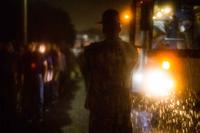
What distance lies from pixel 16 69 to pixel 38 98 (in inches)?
32.4

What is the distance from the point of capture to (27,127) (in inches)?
372

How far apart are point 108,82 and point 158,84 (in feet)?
24.5

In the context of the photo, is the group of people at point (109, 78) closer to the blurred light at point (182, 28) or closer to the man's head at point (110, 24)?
the man's head at point (110, 24)

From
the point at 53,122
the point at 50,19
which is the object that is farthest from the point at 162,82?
the point at 50,19

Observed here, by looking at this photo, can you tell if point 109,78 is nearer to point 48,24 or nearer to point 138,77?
point 138,77

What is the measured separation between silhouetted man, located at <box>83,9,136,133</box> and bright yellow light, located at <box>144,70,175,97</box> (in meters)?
6.91

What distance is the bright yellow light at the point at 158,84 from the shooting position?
449 inches

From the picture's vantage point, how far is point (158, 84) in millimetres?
11727

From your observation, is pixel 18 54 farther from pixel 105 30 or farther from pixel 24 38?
pixel 105 30

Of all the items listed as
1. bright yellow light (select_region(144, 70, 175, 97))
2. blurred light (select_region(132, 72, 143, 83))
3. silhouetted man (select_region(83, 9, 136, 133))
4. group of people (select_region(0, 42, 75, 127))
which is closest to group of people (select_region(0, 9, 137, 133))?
silhouetted man (select_region(83, 9, 136, 133))

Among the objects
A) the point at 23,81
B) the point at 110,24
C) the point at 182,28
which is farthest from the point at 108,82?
the point at 182,28

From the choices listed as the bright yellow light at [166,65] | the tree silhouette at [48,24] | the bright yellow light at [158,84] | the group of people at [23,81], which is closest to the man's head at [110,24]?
the group of people at [23,81]

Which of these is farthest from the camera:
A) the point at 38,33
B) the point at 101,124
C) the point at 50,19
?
the point at 50,19

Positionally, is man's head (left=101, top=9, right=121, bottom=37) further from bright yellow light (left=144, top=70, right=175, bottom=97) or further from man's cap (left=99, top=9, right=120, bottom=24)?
bright yellow light (left=144, top=70, right=175, bottom=97)
